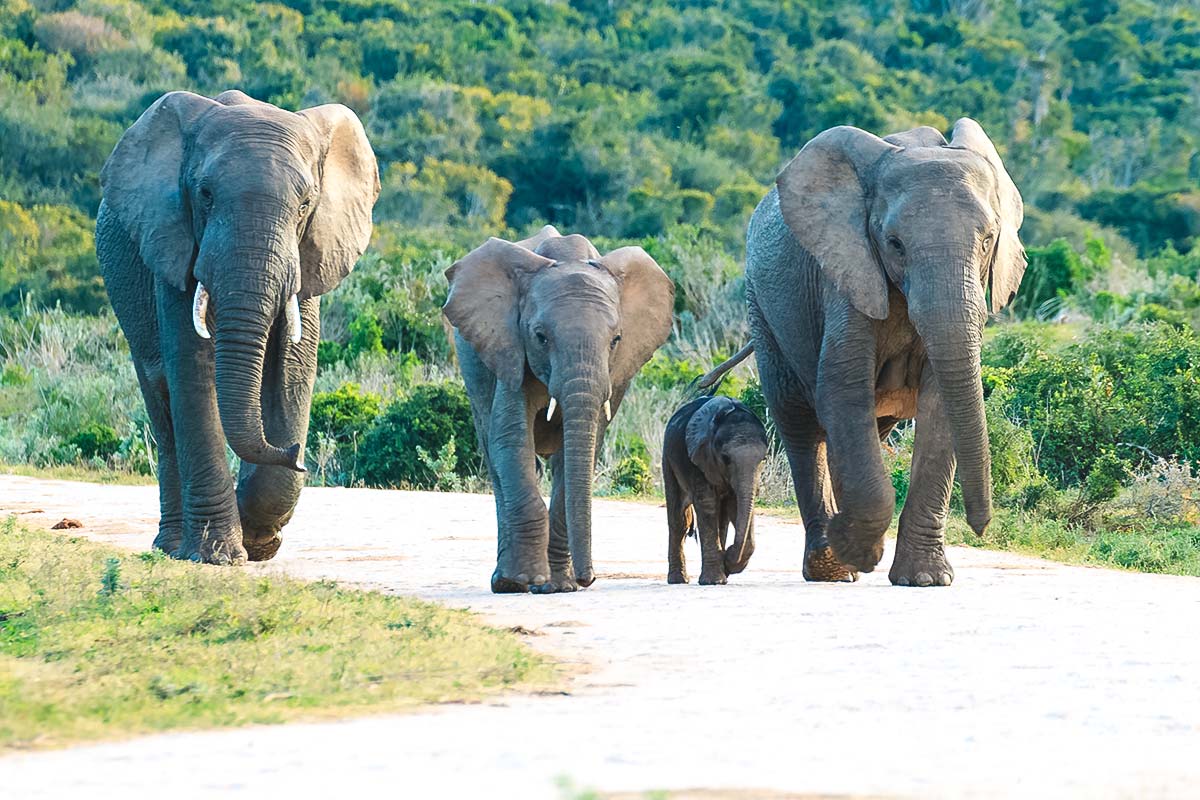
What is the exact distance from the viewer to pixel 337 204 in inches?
452

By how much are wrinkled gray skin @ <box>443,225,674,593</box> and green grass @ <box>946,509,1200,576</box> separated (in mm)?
4044

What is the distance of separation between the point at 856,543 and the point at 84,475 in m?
12.1

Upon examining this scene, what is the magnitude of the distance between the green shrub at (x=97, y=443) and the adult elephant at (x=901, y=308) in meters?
13.6

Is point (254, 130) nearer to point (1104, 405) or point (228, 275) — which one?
point (228, 275)

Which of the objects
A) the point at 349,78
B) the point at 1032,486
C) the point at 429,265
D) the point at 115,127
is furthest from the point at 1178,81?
the point at 1032,486

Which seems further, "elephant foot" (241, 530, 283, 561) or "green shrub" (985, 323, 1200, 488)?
"green shrub" (985, 323, 1200, 488)

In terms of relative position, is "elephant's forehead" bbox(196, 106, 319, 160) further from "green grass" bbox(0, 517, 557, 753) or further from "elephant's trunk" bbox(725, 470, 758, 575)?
"elephant's trunk" bbox(725, 470, 758, 575)

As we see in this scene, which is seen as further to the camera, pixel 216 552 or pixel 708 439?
pixel 708 439

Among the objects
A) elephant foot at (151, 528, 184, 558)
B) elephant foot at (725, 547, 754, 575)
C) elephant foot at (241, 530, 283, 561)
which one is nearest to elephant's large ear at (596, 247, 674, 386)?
elephant foot at (725, 547, 754, 575)

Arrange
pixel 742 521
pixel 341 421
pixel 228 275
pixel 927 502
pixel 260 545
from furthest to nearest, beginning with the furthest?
pixel 341 421, pixel 260 545, pixel 742 521, pixel 927 502, pixel 228 275

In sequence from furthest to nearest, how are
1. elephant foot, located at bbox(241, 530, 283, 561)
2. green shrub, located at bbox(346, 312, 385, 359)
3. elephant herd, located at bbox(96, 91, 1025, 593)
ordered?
green shrub, located at bbox(346, 312, 385, 359)
elephant foot, located at bbox(241, 530, 283, 561)
elephant herd, located at bbox(96, 91, 1025, 593)

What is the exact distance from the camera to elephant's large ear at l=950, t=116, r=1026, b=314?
1025 cm

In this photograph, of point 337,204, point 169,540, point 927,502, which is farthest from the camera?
point 169,540

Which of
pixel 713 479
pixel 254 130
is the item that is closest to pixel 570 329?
pixel 713 479
